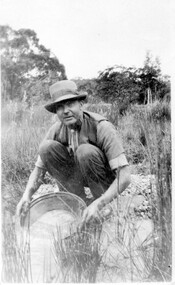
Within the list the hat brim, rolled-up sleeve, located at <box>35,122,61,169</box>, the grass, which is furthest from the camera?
rolled-up sleeve, located at <box>35,122,61,169</box>

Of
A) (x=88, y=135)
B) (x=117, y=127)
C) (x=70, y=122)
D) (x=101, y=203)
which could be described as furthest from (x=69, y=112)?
(x=101, y=203)

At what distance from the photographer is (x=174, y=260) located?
1.63m

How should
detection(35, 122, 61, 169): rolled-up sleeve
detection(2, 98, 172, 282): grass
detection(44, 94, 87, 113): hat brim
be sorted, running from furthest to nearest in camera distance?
detection(35, 122, 61, 169): rolled-up sleeve, detection(44, 94, 87, 113): hat brim, detection(2, 98, 172, 282): grass

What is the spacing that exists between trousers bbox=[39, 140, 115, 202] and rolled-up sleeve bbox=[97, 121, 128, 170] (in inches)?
1.8

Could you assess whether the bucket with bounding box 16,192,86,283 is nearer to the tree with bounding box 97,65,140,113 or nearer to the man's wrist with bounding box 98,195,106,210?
the man's wrist with bounding box 98,195,106,210

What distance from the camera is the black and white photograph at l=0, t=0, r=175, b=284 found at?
160cm

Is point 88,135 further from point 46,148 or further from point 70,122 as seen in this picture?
point 46,148

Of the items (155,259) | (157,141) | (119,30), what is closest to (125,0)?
(119,30)

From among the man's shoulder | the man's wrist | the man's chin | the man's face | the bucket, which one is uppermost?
the man's face

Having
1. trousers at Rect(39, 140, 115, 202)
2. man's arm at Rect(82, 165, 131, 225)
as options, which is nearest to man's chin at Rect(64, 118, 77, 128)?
trousers at Rect(39, 140, 115, 202)

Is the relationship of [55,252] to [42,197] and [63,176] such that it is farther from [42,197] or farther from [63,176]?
[63,176]

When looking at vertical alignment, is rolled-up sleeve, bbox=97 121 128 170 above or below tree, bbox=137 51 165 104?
below

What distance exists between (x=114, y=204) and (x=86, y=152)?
12.7 inches

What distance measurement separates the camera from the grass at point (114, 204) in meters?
1.56
